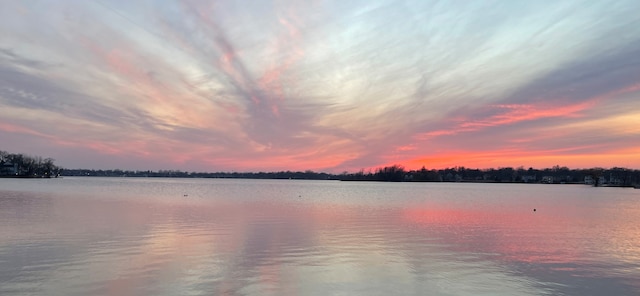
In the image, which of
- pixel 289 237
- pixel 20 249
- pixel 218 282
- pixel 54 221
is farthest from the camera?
pixel 54 221

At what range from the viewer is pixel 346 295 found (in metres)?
12.1

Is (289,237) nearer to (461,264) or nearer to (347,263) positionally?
(347,263)

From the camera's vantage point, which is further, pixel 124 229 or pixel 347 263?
pixel 124 229

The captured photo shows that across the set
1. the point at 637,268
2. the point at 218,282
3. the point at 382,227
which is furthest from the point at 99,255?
the point at 637,268

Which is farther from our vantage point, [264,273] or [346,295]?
[264,273]

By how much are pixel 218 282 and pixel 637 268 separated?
16596mm

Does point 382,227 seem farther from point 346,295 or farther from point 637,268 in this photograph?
point 346,295

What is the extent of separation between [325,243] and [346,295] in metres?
9.26

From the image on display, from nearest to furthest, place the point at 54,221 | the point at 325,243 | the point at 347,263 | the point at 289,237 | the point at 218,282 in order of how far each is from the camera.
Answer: the point at 218,282, the point at 347,263, the point at 325,243, the point at 289,237, the point at 54,221

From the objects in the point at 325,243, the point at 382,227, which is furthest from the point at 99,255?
the point at 382,227

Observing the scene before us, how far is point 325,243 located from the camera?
21297mm

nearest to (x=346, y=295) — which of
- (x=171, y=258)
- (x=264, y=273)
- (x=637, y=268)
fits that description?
(x=264, y=273)

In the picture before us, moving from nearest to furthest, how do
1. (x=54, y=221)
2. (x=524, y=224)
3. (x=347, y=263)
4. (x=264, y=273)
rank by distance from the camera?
(x=264, y=273), (x=347, y=263), (x=54, y=221), (x=524, y=224)

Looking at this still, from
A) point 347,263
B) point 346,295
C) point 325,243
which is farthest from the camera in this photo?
point 325,243
